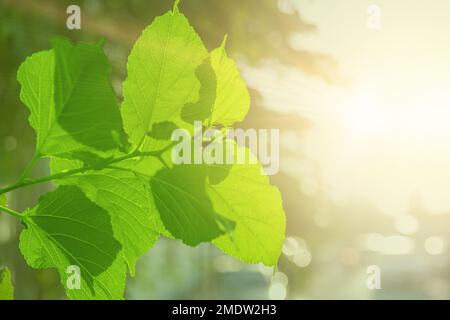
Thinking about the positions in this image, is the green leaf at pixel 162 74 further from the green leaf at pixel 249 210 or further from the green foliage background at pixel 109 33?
the green foliage background at pixel 109 33

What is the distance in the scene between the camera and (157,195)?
197mm

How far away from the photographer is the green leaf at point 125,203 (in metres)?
0.20

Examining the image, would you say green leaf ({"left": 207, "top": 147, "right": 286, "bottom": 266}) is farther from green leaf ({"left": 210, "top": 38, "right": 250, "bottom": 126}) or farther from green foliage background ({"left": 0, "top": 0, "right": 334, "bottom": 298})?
green foliage background ({"left": 0, "top": 0, "right": 334, "bottom": 298})

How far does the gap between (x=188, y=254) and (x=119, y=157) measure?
9085 mm

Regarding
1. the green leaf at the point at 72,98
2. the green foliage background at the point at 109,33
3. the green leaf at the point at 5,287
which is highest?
the green foliage background at the point at 109,33

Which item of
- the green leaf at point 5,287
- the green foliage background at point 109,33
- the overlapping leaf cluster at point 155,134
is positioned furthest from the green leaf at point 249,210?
the green foliage background at point 109,33

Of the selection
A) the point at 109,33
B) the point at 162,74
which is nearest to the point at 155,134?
the point at 162,74

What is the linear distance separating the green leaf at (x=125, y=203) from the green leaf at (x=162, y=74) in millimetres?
21

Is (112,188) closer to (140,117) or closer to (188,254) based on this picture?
(140,117)

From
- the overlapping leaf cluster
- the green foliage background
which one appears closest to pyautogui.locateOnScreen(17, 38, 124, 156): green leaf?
the overlapping leaf cluster

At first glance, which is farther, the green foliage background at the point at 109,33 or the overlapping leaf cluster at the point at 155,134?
the green foliage background at the point at 109,33

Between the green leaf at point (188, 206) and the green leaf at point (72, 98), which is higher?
the green leaf at point (72, 98)

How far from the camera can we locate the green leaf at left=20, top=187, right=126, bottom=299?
0.21m

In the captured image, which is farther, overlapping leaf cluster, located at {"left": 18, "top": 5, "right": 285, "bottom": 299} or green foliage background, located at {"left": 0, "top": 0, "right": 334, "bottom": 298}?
green foliage background, located at {"left": 0, "top": 0, "right": 334, "bottom": 298}
